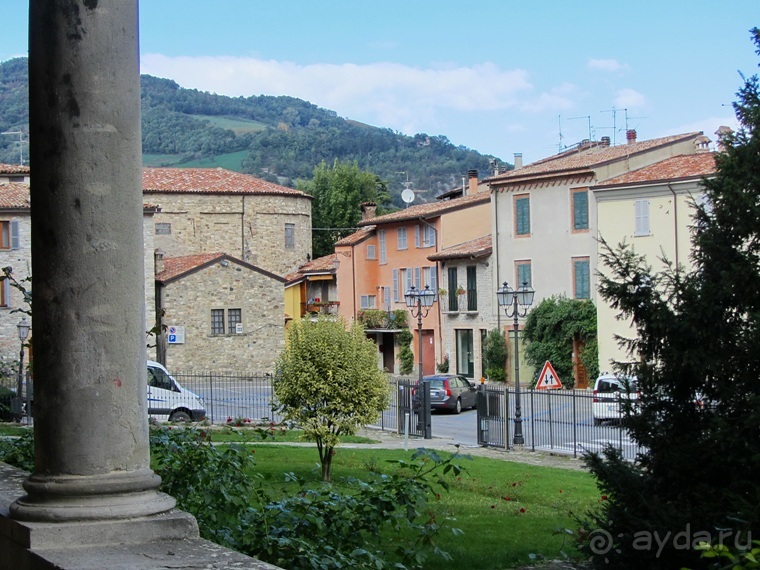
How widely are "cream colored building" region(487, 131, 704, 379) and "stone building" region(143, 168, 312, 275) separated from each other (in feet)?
60.5

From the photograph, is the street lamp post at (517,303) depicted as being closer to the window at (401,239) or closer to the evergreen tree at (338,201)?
the window at (401,239)

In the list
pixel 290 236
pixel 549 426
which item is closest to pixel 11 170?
pixel 290 236

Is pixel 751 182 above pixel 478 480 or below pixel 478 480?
above

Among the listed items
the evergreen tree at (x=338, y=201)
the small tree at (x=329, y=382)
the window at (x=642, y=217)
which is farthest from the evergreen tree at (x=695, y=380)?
the evergreen tree at (x=338, y=201)

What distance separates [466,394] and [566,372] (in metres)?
7.04

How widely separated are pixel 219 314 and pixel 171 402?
65.1 ft

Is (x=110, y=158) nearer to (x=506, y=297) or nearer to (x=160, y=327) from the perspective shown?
(x=160, y=327)

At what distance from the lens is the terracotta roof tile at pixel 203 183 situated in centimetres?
5647

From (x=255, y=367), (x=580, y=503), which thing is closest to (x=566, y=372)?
(x=255, y=367)

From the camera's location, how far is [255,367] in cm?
4766

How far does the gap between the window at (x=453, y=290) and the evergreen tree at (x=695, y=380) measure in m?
39.1

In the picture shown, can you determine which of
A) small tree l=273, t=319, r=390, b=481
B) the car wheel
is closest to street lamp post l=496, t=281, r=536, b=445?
small tree l=273, t=319, r=390, b=481

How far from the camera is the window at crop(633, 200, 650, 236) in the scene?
37750 mm

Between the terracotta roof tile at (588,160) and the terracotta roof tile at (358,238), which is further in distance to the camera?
the terracotta roof tile at (358,238)
